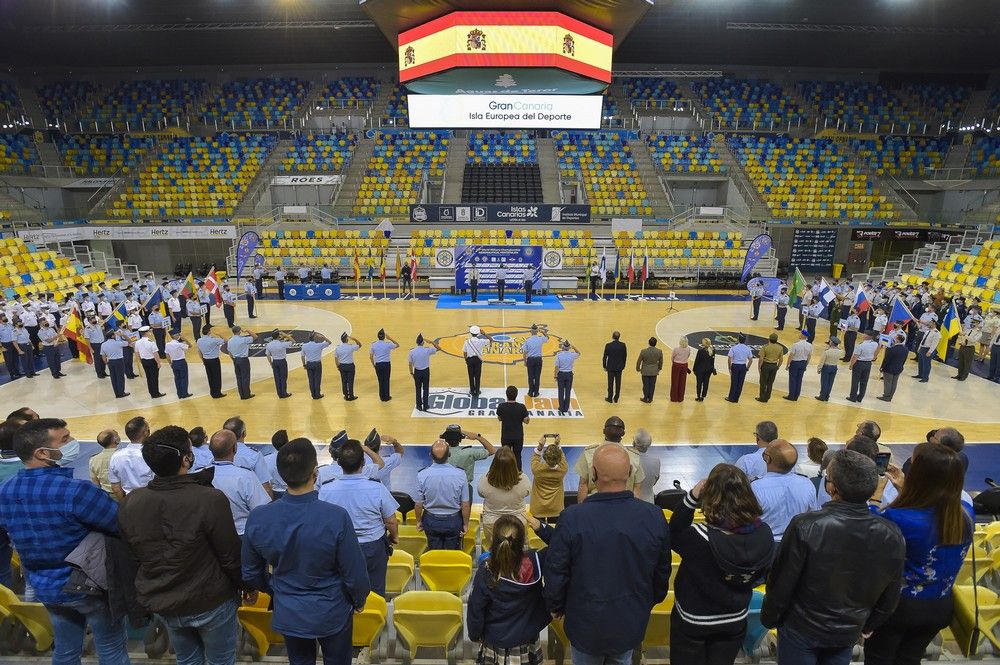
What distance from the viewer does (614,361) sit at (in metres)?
10.9

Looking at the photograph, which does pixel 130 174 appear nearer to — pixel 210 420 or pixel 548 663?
pixel 210 420

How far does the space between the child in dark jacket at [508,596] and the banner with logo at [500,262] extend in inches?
812

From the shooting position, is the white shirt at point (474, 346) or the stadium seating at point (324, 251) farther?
the stadium seating at point (324, 251)

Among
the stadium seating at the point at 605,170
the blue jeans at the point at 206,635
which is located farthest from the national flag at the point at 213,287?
the stadium seating at the point at 605,170

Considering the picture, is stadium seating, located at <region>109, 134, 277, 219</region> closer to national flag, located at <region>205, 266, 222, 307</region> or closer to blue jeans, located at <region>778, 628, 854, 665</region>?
national flag, located at <region>205, 266, 222, 307</region>

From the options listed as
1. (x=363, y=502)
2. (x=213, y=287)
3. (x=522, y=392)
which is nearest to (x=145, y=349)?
(x=213, y=287)

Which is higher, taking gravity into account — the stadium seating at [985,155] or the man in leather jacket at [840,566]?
the stadium seating at [985,155]

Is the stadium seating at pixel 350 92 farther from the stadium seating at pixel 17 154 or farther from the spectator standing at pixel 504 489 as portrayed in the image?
the spectator standing at pixel 504 489

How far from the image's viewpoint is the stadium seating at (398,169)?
97.8 feet

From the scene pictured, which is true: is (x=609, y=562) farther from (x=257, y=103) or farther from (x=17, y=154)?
(x=257, y=103)

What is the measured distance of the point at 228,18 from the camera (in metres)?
29.4

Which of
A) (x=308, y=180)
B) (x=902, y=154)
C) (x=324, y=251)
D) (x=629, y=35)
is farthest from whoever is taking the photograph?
(x=902, y=154)

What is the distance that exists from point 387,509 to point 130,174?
115 ft

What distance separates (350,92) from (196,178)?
12.5 meters
